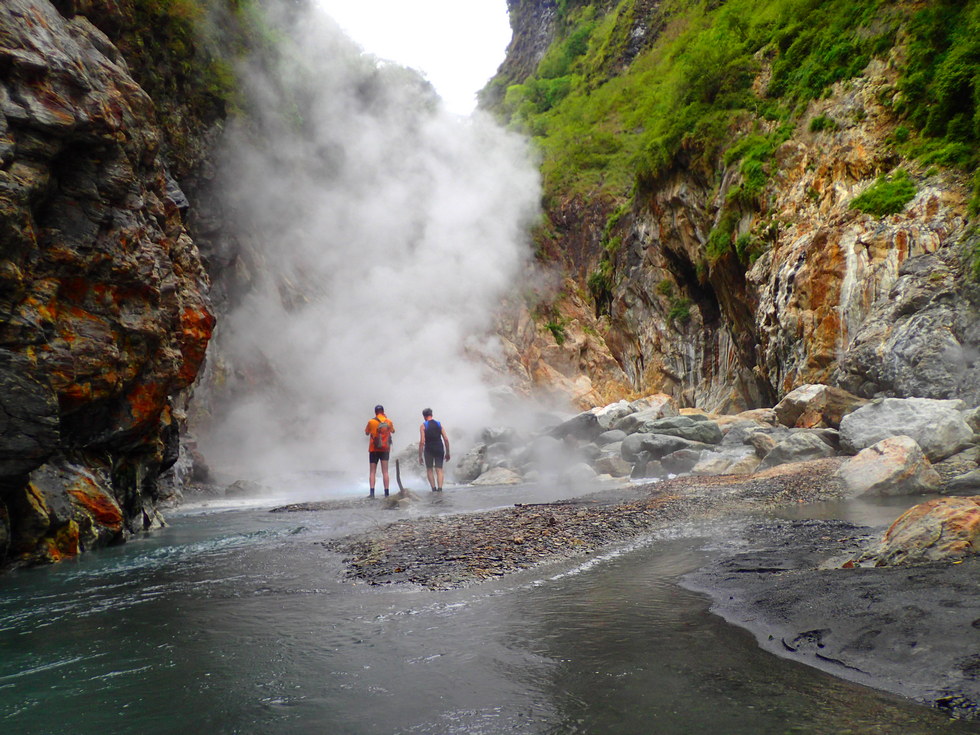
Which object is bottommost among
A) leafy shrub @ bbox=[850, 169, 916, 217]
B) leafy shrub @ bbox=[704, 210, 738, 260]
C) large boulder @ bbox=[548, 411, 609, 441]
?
large boulder @ bbox=[548, 411, 609, 441]

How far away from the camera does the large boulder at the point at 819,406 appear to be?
11.9 m

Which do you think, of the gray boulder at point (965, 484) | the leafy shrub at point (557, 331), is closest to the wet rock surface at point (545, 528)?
the gray boulder at point (965, 484)

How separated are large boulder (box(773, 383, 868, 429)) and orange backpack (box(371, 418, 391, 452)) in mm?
8400

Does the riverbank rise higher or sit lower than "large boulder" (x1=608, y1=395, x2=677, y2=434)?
lower

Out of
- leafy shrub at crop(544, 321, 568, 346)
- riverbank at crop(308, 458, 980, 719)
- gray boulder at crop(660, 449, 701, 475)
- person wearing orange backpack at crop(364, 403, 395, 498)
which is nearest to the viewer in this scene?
riverbank at crop(308, 458, 980, 719)

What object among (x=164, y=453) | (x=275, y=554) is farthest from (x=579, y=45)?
(x=275, y=554)

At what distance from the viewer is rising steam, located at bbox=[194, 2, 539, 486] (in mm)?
22844

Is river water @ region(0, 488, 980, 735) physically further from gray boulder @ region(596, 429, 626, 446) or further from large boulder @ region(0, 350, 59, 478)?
gray boulder @ region(596, 429, 626, 446)

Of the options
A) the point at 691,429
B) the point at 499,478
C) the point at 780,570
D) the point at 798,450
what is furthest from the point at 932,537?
the point at 499,478

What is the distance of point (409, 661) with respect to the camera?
10.8 ft

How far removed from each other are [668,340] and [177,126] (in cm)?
1930

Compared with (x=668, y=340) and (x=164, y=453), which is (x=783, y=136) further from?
(x=164, y=453)

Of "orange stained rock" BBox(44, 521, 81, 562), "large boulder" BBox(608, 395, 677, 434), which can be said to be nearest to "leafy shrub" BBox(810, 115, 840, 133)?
"large boulder" BBox(608, 395, 677, 434)

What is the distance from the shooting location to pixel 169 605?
15.5 feet
